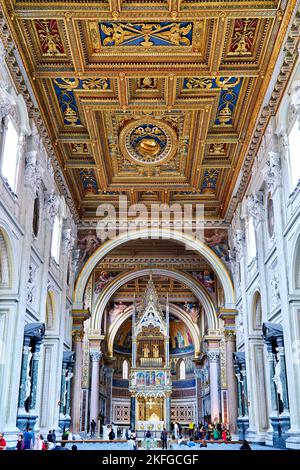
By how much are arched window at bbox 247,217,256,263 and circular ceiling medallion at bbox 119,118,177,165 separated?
13.2 ft

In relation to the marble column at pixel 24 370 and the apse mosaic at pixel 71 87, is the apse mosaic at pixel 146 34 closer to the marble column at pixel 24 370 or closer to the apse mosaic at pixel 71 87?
the apse mosaic at pixel 71 87

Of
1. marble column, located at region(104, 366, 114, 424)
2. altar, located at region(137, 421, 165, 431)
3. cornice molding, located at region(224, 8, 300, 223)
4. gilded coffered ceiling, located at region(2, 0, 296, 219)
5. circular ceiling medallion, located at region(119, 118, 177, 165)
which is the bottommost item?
altar, located at region(137, 421, 165, 431)

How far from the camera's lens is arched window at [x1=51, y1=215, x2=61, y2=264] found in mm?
20312

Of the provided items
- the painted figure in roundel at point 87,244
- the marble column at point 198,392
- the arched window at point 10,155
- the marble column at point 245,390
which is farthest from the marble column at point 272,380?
the marble column at point 198,392

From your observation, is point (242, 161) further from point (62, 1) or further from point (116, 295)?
point (116, 295)

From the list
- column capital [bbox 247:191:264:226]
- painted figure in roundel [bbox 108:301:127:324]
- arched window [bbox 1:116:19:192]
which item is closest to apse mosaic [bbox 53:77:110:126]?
arched window [bbox 1:116:19:192]

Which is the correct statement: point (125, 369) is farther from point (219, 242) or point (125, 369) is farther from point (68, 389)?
point (68, 389)

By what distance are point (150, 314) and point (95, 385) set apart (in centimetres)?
575

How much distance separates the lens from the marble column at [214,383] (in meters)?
30.4

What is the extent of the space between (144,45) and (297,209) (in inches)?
240

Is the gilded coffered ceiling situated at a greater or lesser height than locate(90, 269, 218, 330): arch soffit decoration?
greater

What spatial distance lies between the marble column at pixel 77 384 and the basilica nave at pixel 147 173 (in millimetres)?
64

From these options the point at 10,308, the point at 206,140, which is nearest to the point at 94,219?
the point at 206,140

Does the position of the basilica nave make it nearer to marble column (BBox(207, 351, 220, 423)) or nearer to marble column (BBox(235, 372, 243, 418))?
marble column (BBox(235, 372, 243, 418))
